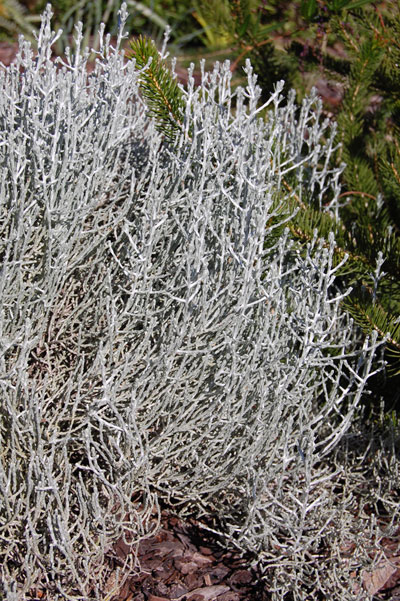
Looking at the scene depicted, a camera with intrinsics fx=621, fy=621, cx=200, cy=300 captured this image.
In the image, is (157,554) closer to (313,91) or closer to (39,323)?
(39,323)

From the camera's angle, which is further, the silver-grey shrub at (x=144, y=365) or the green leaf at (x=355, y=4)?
the green leaf at (x=355, y=4)

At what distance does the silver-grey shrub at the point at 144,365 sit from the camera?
1.83 m

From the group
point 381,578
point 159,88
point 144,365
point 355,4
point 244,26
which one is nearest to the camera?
point 144,365

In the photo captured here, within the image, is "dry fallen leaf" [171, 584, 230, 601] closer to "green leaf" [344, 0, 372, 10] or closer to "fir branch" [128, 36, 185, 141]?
"fir branch" [128, 36, 185, 141]

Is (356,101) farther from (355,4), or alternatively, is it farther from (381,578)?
(381,578)

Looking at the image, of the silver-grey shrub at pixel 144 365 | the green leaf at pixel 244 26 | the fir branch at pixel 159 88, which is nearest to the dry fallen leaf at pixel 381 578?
the silver-grey shrub at pixel 144 365

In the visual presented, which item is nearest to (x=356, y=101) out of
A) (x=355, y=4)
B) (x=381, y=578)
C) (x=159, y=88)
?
(x=355, y=4)

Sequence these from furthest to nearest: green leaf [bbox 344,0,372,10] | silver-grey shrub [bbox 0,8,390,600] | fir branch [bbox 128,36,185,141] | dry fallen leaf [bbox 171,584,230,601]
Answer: green leaf [bbox 344,0,372,10] < fir branch [bbox 128,36,185,141] < dry fallen leaf [bbox 171,584,230,601] < silver-grey shrub [bbox 0,8,390,600]

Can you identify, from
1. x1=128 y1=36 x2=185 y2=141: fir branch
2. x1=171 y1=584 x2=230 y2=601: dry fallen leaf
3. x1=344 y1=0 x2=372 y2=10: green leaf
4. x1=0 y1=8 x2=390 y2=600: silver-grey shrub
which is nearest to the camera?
x1=0 y1=8 x2=390 y2=600: silver-grey shrub

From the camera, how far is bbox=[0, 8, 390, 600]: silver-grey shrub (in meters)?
1.83

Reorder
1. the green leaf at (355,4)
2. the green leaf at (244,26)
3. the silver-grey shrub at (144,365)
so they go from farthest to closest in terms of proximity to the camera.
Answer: the green leaf at (244,26) < the green leaf at (355,4) < the silver-grey shrub at (144,365)

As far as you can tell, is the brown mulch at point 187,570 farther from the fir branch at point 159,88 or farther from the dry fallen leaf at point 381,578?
the fir branch at point 159,88

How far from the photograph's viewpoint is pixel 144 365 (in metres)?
2.00

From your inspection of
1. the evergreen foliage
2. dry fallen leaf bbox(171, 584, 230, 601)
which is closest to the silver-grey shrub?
dry fallen leaf bbox(171, 584, 230, 601)
